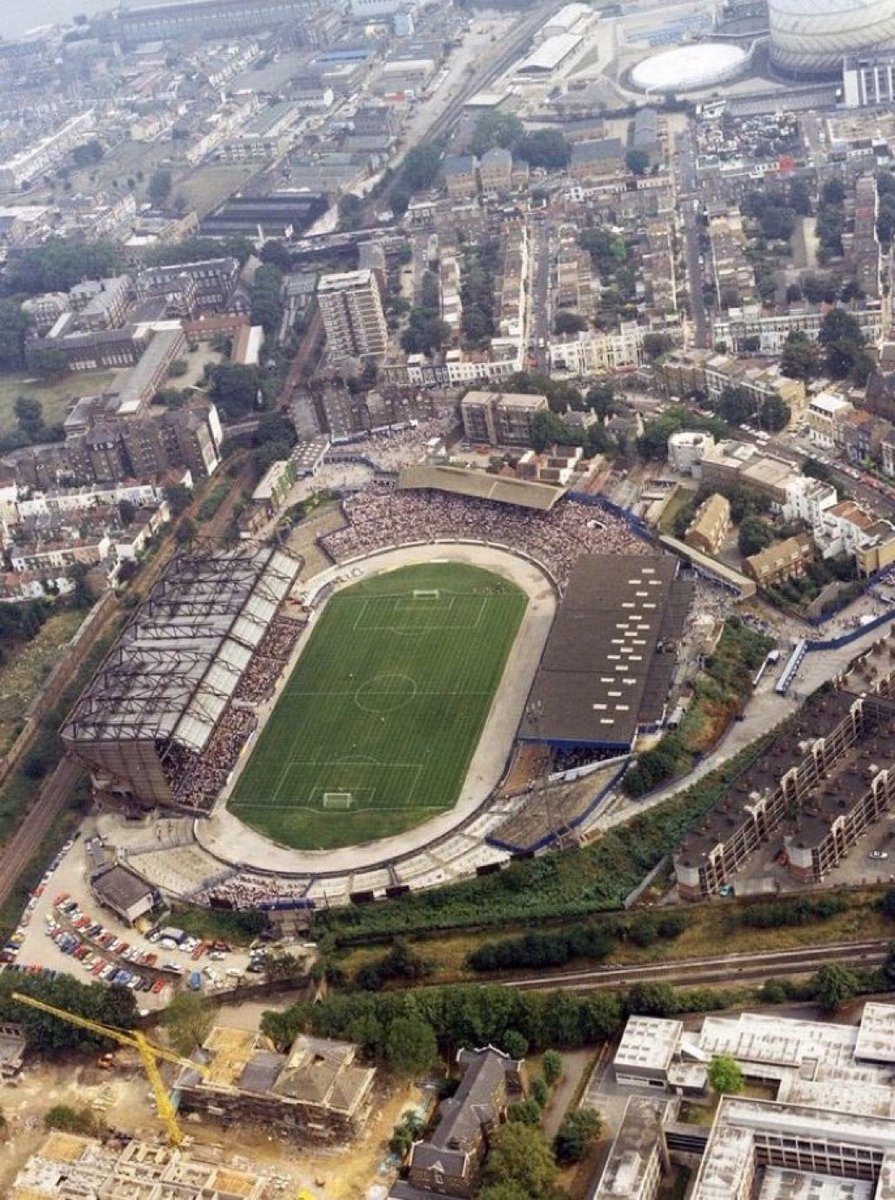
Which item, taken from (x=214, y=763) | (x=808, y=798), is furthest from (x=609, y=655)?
(x=214, y=763)

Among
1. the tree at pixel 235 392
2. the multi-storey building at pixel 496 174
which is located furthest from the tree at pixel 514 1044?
the multi-storey building at pixel 496 174

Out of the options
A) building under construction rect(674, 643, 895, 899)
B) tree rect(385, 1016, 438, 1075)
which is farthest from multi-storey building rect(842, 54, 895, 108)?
tree rect(385, 1016, 438, 1075)

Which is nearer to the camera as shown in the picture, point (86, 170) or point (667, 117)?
point (667, 117)

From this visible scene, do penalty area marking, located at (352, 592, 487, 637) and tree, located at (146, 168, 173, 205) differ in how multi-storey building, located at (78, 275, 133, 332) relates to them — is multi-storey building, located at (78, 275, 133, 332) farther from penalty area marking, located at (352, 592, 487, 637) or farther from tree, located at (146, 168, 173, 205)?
penalty area marking, located at (352, 592, 487, 637)

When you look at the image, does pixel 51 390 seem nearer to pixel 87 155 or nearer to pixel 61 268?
pixel 61 268

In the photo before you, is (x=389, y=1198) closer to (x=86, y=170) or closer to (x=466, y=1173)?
(x=466, y=1173)

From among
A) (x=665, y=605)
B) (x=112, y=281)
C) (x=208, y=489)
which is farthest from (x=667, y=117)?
(x=665, y=605)
